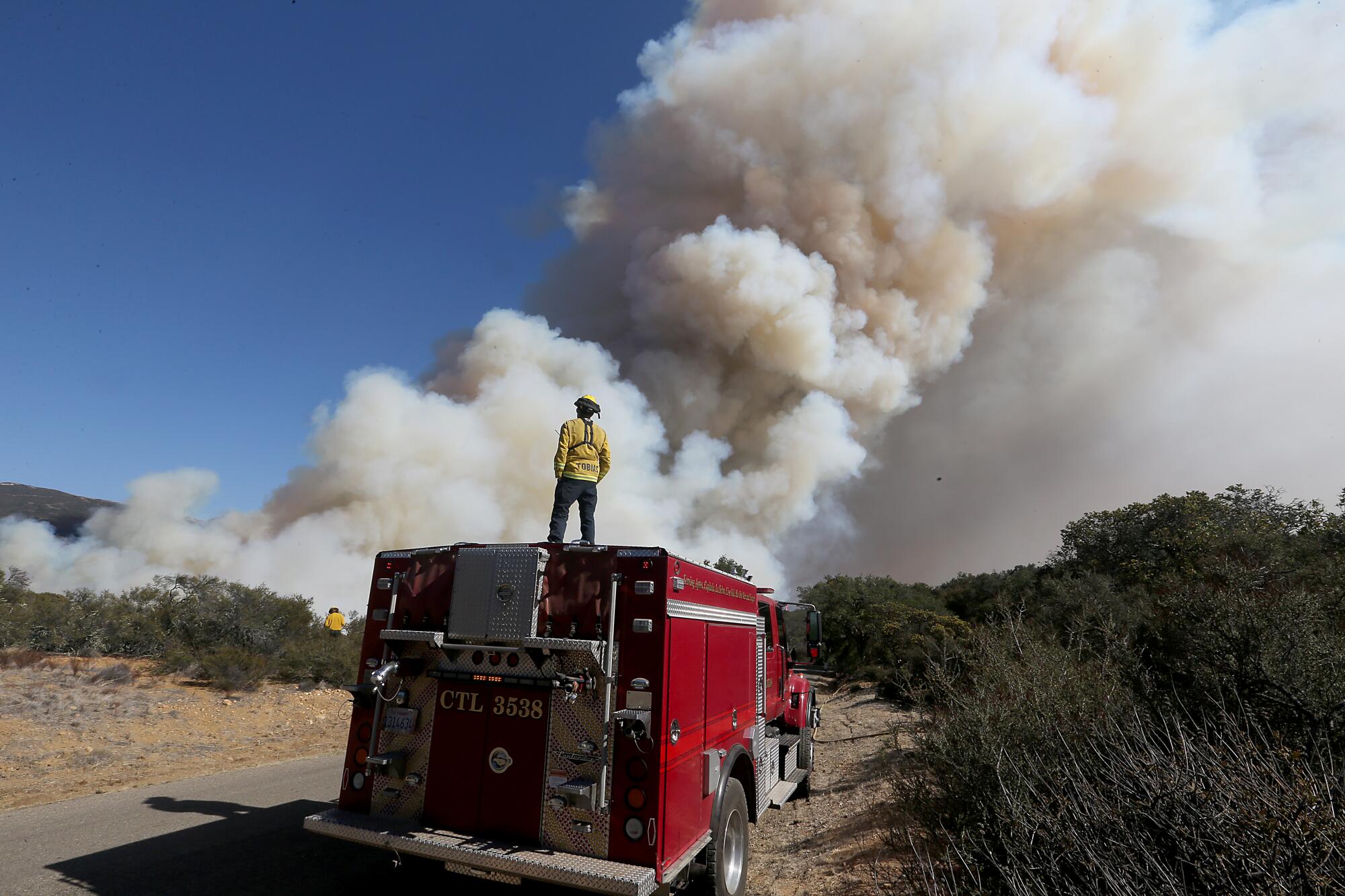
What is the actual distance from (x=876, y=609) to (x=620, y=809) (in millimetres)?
20150

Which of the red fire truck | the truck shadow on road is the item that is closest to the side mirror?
the red fire truck

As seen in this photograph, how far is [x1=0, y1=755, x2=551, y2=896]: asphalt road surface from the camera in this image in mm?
4875

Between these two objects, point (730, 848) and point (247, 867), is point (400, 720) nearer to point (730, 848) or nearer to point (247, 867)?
point (247, 867)

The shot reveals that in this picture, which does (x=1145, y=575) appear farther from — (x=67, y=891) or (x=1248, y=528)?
(x=67, y=891)

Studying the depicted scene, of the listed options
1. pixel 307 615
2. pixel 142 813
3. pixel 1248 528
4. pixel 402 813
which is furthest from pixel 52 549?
pixel 1248 528

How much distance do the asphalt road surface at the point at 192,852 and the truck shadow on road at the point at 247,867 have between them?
0.01 metres

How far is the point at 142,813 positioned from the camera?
21.8ft

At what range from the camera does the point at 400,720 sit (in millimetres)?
4598

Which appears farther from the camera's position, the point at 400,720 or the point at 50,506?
the point at 50,506

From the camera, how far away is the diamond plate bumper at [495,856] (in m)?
3.64

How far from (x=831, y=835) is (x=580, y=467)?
14.9 ft

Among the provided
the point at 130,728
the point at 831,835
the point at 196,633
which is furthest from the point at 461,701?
the point at 196,633

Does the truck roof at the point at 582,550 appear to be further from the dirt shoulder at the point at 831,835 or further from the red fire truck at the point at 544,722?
the dirt shoulder at the point at 831,835

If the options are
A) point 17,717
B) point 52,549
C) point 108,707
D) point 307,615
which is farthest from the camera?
point 52,549
